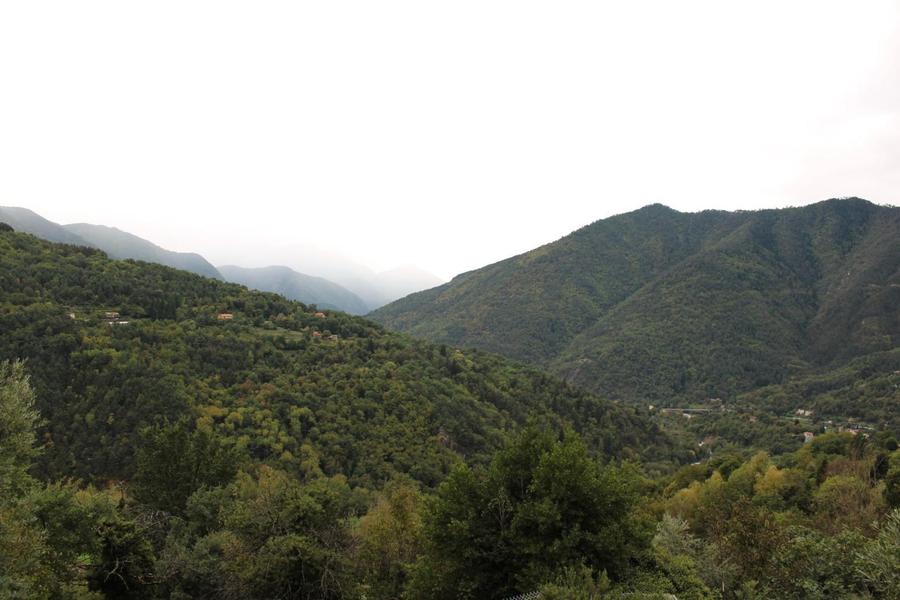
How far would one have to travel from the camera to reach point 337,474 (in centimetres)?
4475

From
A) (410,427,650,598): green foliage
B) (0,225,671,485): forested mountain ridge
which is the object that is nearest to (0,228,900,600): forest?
(410,427,650,598): green foliage

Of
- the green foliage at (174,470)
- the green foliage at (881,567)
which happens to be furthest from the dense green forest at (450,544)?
the green foliage at (174,470)

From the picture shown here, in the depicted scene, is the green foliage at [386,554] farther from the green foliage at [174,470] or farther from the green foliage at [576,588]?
the green foliage at [174,470]

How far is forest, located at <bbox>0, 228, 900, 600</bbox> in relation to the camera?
52.3 ft

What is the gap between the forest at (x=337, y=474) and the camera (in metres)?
15.9

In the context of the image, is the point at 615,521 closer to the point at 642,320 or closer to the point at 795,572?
the point at 795,572

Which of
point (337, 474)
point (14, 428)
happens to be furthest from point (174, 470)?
point (337, 474)

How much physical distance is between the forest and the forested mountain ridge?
0.25m

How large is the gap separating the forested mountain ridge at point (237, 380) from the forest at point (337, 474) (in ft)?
0.83

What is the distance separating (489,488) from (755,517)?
11.4m

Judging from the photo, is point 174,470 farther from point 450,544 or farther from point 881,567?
point 881,567

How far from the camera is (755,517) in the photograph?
19406 mm

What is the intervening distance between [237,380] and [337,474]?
57.5ft

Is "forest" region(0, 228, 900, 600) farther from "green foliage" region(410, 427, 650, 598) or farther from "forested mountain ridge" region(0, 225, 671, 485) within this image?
"forested mountain ridge" region(0, 225, 671, 485)
